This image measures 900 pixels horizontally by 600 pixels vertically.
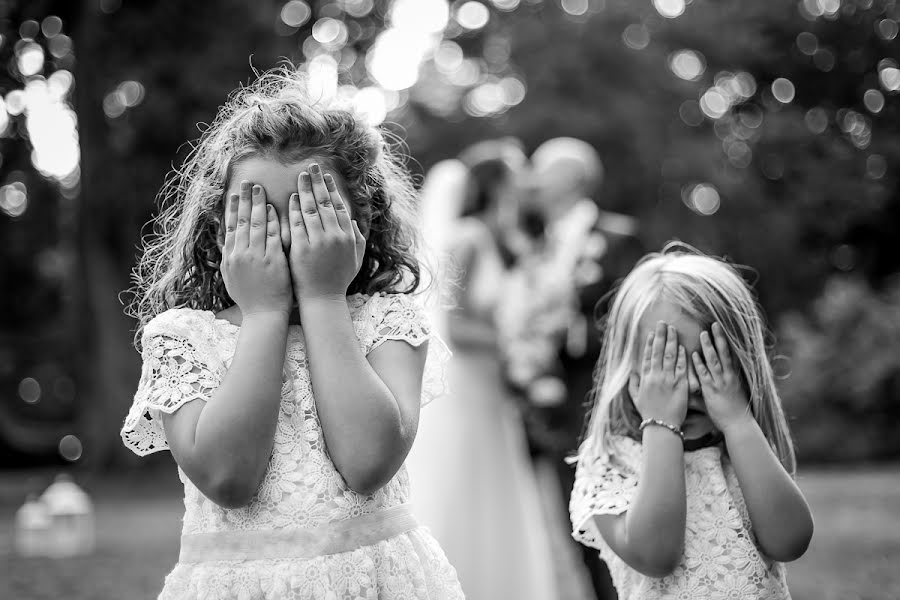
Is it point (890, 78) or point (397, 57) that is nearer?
point (397, 57)

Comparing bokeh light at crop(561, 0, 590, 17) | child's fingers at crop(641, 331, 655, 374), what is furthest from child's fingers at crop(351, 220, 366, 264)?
bokeh light at crop(561, 0, 590, 17)

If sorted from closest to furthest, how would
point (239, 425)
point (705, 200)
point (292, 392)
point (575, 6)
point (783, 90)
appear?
point (239, 425) → point (292, 392) → point (575, 6) → point (705, 200) → point (783, 90)

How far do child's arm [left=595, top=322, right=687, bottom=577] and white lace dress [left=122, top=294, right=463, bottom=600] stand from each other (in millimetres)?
437

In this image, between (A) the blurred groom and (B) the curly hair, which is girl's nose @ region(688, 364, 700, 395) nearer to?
(B) the curly hair

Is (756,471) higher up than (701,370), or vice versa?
(701,370)

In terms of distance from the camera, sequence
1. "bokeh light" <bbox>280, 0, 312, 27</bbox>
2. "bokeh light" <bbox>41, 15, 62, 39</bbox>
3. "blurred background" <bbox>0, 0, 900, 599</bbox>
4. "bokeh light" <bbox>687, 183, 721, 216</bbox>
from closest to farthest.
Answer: "bokeh light" <bbox>41, 15, 62, 39</bbox>
"blurred background" <bbox>0, 0, 900, 599</bbox>
"bokeh light" <bbox>280, 0, 312, 27</bbox>
"bokeh light" <bbox>687, 183, 721, 216</bbox>

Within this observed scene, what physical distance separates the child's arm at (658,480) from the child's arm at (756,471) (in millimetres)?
76

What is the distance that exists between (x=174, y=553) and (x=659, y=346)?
8810 mm

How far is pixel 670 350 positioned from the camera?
254 centimetres

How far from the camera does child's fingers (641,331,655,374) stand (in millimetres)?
2550

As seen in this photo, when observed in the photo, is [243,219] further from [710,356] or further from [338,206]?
[710,356]

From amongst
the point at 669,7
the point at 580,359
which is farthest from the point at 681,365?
the point at 669,7

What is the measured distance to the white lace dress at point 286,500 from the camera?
216 centimetres

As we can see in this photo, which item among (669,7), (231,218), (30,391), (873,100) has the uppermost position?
(669,7)
